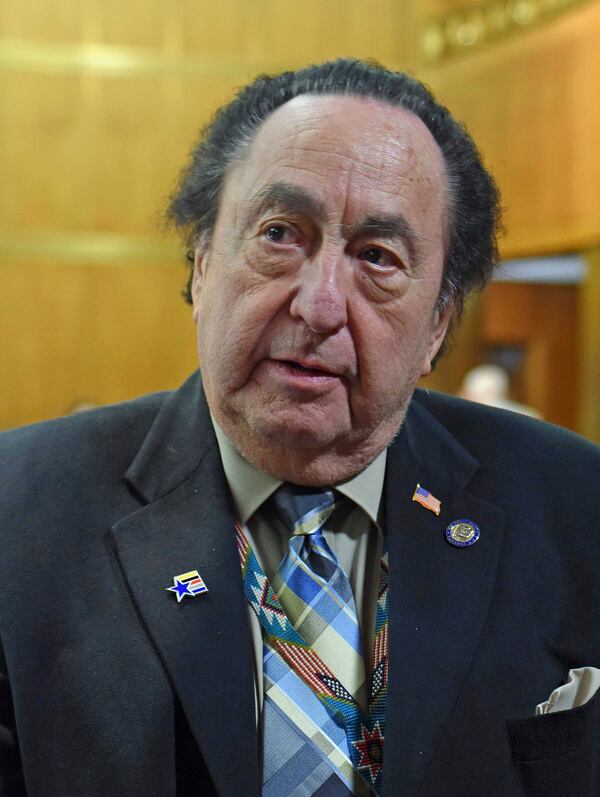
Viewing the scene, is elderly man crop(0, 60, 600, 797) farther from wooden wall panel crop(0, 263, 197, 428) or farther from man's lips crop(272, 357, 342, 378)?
wooden wall panel crop(0, 263, 197, 428)

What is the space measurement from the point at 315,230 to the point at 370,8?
4.59m

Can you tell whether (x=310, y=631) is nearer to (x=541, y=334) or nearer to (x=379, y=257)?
(x=379, y=257)

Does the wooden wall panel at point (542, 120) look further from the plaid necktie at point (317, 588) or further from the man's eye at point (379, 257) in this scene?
the plaid necktie at point (317, 588)

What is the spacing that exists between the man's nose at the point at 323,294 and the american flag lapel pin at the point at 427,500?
0.31 meters

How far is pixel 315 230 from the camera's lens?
1266mm

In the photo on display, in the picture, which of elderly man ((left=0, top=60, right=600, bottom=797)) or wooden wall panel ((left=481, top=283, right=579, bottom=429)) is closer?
elderly man ((left=0, top=60, right=600, bottom=797))

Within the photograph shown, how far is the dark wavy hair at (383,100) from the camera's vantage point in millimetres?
1379

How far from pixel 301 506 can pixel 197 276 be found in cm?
40

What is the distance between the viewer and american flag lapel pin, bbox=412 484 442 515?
4.58 ft

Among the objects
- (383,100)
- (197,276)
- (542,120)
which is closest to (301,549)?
(197,276)

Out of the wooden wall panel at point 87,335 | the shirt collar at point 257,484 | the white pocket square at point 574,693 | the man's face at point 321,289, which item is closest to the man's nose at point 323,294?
the man's face at point 321,289

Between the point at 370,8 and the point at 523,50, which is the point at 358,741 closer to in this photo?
the point at 523,50

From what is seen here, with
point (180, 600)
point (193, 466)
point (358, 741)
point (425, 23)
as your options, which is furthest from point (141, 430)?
point (425, 23)

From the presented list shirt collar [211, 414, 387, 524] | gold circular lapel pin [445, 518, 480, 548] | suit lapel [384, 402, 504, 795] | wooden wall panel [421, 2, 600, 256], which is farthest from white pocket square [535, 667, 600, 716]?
wooden wall panel [421, 2, 600, 256]
